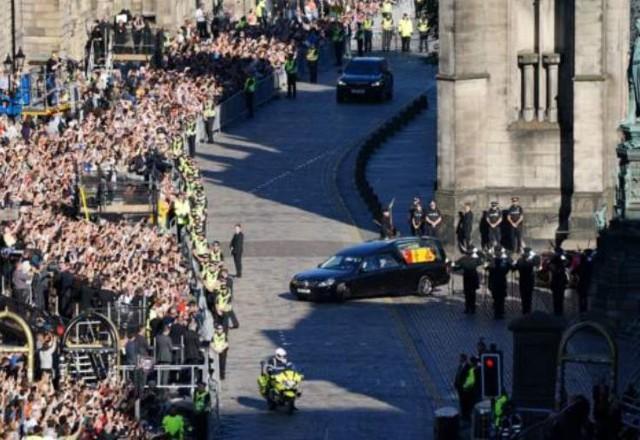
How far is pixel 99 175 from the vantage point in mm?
72562

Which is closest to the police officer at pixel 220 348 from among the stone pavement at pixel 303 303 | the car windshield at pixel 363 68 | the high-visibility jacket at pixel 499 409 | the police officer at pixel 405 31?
the stone pavement at pixel 303 303

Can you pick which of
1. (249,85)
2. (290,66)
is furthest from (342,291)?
(290,66)

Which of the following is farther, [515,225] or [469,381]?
[515,225]

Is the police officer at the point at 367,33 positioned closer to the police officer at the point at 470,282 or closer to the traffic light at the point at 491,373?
the police officer at the point at 470,282

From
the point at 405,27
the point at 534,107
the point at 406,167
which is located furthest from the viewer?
the point at 405,27

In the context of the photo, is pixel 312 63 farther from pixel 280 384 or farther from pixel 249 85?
pixel 280 384

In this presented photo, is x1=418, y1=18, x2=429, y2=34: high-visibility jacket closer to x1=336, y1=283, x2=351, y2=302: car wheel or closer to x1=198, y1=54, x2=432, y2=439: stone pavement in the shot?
x1=198, y1=54, x2=432, y2=439: stone pavement

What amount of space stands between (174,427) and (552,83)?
25885 mm

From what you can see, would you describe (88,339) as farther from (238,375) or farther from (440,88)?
(440,88)

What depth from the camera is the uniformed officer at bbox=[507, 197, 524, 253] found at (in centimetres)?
7419

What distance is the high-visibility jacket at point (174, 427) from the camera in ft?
168

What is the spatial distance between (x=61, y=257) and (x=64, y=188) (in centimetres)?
874

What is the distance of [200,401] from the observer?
176 feet

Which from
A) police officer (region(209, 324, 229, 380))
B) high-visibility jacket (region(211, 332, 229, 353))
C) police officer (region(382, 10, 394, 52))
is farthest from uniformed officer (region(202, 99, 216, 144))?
high-visibility jacket (region(211, 332, 229, 353))
